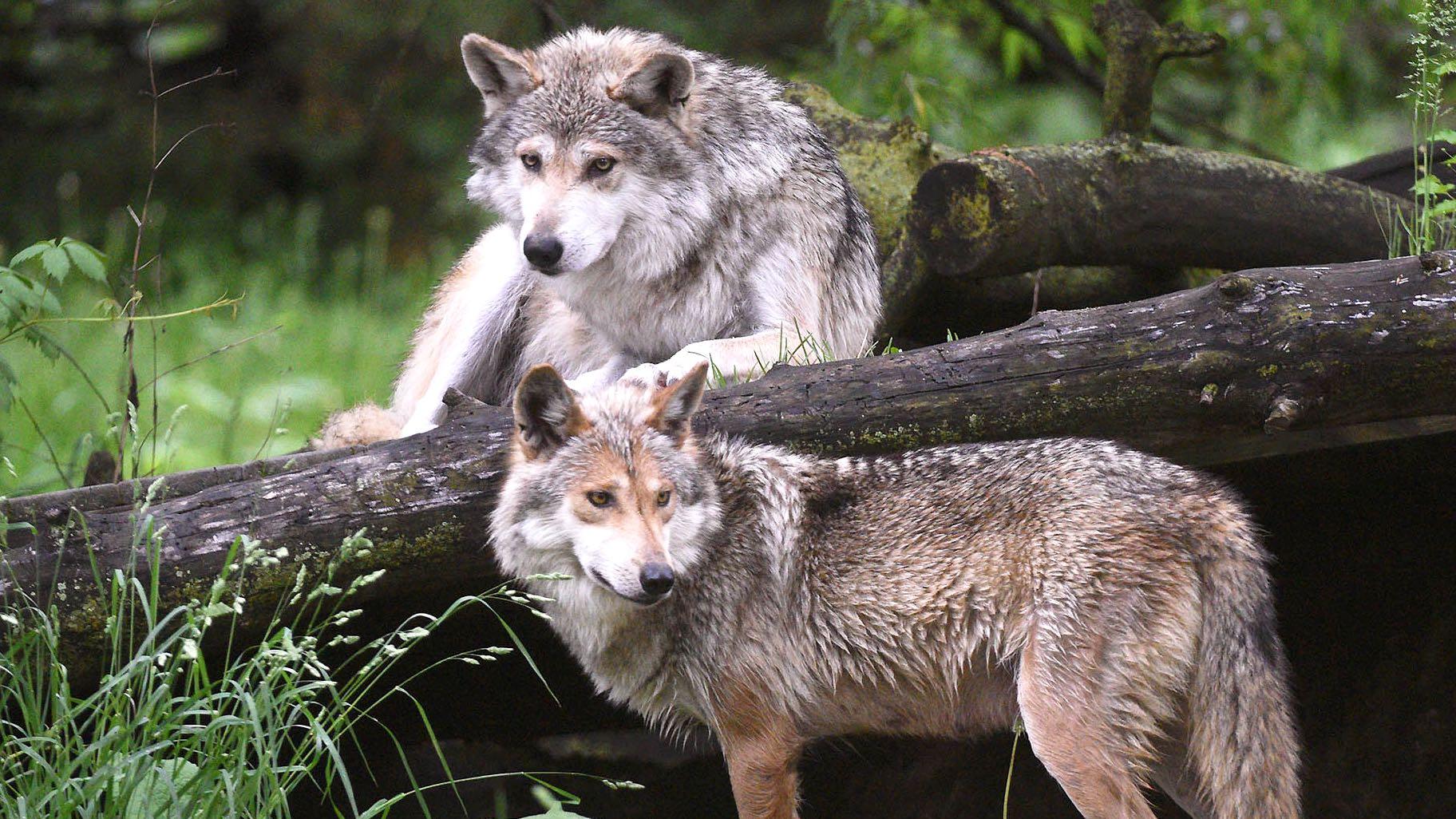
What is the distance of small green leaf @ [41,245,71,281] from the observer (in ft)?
12.9

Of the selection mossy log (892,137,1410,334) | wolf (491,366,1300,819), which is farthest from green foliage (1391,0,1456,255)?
wolf (491,366,1300,819)

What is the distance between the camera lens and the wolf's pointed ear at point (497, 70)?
5199mm

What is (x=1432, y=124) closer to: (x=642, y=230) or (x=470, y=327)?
(x=642, y=230)

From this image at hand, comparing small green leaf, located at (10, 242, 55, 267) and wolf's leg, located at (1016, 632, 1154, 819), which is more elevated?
small green leaf, located at (10, 242, 55, 267)

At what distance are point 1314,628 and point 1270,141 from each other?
25.6ft

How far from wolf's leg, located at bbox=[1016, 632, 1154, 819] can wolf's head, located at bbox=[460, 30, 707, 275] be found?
233 centimetres

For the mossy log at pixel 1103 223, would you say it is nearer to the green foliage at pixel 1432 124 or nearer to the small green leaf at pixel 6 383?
the green foliage at pixel 1432 124

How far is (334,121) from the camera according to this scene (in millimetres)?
12492

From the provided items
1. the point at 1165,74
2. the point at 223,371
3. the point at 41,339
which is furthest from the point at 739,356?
the point at 1165,74

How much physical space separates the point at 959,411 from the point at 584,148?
71.2 inches

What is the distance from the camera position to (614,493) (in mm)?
3715

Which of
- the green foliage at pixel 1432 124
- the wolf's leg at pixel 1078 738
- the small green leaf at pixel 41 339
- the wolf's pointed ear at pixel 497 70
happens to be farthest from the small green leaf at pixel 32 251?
the green foliage at pixel 1432 124

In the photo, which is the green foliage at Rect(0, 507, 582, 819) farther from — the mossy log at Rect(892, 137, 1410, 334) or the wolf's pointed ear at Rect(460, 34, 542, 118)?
the mossy log at Rect(892, 137, 1410, 334)

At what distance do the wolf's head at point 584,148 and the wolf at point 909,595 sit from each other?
1010 millimetres
